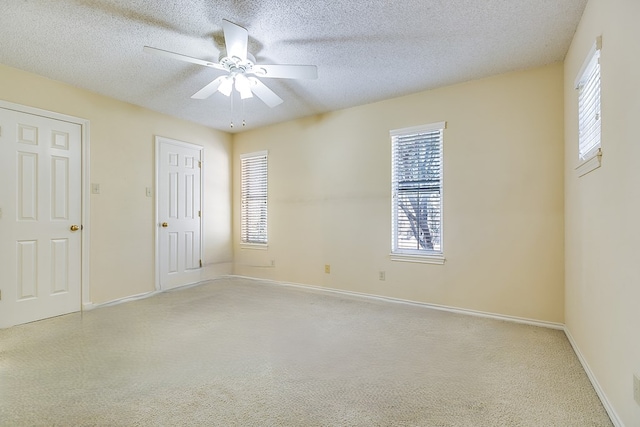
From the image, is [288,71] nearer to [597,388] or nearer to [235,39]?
[235,39]

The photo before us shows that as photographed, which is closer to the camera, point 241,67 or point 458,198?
point 241,67

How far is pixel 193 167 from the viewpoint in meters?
5.08

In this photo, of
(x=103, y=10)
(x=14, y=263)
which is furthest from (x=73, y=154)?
(x=103, y=10)

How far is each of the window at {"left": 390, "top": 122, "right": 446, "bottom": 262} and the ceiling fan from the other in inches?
68.9

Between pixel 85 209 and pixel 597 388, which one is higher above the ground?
pixel 85 209

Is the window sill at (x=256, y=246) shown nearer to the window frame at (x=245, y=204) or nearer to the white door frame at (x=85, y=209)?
the window frame at (x=245, y=204)

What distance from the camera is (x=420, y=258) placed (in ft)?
12.7

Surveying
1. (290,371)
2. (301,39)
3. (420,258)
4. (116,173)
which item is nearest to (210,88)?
(301,39)

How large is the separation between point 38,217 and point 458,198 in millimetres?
4566

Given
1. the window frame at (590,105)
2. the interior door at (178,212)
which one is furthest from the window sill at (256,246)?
the window frame at (590,105)

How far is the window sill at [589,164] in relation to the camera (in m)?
1.99

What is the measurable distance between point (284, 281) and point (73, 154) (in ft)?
10.5

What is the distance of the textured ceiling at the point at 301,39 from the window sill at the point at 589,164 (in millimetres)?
1099

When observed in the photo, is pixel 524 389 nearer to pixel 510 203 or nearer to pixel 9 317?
pixel 510 203
